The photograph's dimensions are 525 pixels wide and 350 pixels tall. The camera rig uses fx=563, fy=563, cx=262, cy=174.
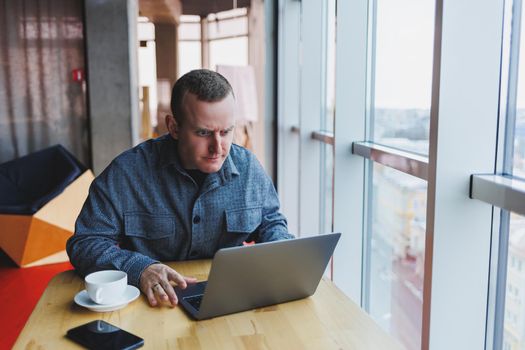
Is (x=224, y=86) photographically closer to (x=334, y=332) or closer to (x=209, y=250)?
(x=209, y=250)

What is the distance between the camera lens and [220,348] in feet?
4.10

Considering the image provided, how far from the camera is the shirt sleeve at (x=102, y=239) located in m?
1.65

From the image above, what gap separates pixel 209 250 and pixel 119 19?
4.11 m

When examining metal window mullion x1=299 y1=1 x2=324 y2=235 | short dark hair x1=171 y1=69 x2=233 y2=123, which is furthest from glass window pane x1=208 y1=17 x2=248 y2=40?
short dark hair x1=171 y1=69 x2=233 y2=123

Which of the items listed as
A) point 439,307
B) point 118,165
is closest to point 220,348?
point 118,165

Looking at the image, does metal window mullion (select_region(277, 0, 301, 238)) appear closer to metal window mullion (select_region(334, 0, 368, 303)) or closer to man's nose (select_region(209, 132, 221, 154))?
metal window mullion (select_region(334, 0, 368, 303))

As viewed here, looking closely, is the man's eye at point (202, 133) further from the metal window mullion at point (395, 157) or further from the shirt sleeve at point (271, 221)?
the metal window mullion at point (395, 157)

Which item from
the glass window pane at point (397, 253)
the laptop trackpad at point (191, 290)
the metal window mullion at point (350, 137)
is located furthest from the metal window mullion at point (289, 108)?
the laptop trackpad at point (191, 290)

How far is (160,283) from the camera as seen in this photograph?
153 cm

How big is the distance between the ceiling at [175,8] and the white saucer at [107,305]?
4461 millimetres

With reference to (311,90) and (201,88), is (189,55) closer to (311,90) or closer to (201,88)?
(311,90)

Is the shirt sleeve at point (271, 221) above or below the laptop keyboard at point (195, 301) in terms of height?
above

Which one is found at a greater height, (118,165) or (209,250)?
(118,165)

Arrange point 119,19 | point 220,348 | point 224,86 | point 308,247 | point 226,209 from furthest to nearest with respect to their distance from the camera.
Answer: point 119,19 < point 226,209 < point 224,86 < point 308,247 < point 220,348
